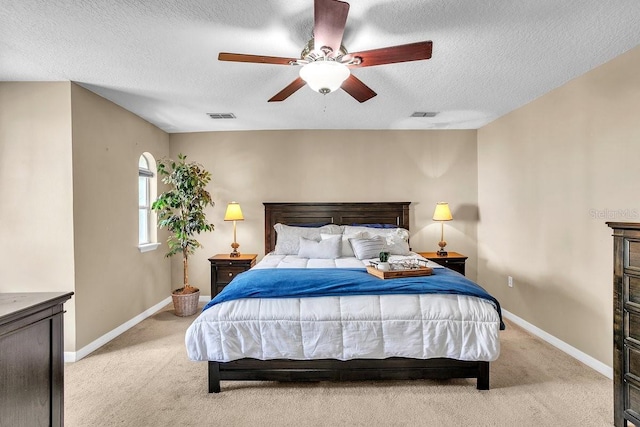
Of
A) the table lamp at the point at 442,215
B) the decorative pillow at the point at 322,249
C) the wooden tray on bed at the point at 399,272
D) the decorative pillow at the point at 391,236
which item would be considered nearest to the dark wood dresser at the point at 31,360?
the wooden tray on bed at the point at 399,272

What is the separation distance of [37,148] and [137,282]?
1.82 meters

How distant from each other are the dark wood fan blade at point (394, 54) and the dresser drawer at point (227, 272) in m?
3.05

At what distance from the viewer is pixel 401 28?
2.23 m

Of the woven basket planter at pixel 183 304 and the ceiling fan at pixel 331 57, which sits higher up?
the ceiling fan at pixel 331 57

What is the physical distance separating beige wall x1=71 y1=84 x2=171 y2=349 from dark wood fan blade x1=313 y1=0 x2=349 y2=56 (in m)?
2.58

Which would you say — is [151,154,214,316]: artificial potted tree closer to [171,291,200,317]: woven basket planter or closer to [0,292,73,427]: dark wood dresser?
[171,291,200,317]: woven basket planter

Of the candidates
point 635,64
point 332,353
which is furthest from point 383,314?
point 635,64

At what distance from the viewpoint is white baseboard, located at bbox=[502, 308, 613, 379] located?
9.16 feet

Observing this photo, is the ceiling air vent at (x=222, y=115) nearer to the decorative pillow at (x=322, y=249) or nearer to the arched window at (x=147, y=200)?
the arched window at (x=147, y=200)

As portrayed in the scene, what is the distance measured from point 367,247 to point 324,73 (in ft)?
7.38

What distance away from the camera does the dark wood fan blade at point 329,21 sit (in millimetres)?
1634

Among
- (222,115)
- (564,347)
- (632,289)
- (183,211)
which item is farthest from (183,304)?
(632,289)

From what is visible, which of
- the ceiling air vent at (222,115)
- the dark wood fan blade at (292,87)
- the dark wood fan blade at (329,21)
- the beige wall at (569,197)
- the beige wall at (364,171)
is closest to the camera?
the dark wood fan blade at (329,21)

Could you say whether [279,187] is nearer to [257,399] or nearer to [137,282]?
[137,282]
